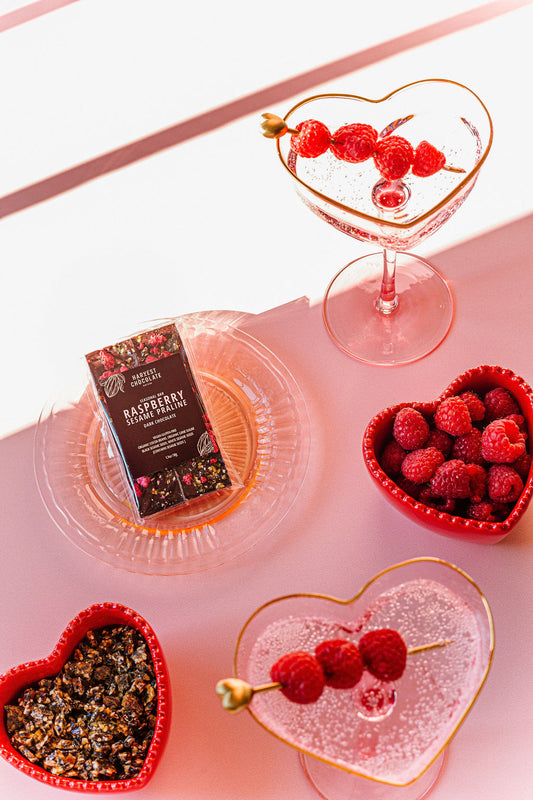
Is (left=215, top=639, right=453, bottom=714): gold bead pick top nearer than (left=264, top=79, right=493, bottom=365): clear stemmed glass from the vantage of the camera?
Yes

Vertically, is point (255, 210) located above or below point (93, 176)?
below

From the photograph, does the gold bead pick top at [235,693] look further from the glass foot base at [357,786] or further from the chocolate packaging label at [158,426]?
the chocolate packaging label at [158,426]

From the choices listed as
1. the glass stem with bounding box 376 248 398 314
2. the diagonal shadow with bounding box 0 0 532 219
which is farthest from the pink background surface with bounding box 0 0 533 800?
the glass stem with bounding box 376 248 398 314

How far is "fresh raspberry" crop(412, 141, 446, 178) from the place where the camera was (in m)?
1.17

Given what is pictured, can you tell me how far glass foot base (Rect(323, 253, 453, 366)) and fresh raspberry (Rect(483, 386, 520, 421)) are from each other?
0.71 ft

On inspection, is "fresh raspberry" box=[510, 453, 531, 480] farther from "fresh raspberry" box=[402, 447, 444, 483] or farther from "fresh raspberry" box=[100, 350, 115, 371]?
"fresh raspberry" box=[100, 350, 115, 371]

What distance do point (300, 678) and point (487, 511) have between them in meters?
0.41

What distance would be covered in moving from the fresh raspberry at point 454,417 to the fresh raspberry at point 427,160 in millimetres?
355

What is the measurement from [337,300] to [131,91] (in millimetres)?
666

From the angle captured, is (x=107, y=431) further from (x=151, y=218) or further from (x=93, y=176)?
(x=93, y=176)

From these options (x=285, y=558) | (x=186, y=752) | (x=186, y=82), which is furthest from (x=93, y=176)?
(x=186, y=752)

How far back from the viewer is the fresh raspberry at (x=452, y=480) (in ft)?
3.61

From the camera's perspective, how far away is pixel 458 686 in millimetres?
937

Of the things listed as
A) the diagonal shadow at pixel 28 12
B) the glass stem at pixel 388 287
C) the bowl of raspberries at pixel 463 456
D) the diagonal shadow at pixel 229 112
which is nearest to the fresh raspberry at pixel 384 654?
the bowl of raspberries at pixel 463 456
